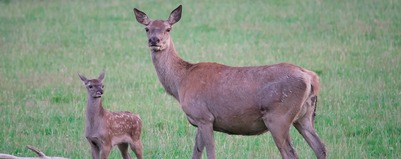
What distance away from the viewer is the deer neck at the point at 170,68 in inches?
404

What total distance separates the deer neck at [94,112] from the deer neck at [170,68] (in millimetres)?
799

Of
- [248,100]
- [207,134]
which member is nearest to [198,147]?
[207,134]

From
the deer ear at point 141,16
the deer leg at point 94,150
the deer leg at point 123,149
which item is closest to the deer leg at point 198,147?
the deer leg at point 123,149

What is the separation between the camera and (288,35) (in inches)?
827

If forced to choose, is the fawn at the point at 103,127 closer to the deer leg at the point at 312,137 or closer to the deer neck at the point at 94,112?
the deer neck at the point at 94,112

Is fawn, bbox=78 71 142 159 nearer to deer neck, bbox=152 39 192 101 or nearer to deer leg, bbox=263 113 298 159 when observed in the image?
deer neck, bbox=152 39 192 101

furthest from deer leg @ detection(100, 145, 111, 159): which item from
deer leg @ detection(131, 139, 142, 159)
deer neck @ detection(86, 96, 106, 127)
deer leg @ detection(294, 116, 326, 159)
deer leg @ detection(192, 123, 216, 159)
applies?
deer leg @ detection(294, 116, 326, 159)

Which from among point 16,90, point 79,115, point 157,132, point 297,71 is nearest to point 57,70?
point 16,90

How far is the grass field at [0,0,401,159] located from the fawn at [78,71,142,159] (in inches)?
27.8

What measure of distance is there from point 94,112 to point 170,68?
99 cm

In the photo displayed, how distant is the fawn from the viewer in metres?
9.95

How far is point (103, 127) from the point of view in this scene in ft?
32.7

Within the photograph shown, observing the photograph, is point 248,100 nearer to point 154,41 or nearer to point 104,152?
point 154,41

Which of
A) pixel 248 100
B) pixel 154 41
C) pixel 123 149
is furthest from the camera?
pixel 123 149
